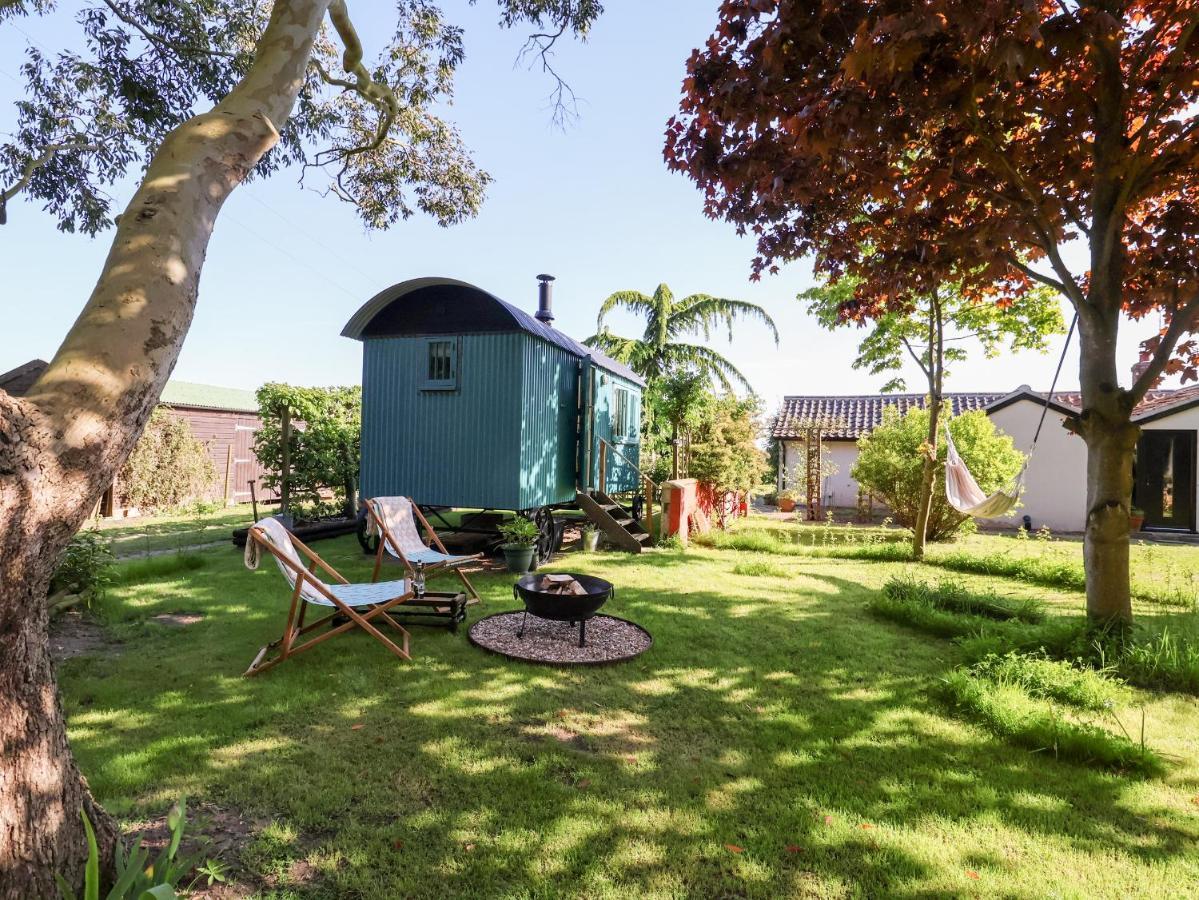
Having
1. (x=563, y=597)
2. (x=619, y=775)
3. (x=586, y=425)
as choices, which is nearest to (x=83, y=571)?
(x=563, y=597)

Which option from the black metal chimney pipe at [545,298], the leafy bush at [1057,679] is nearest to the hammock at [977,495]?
the leafy bush at [1057,679]

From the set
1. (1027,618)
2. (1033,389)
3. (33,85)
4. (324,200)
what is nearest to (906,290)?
(1027,618)

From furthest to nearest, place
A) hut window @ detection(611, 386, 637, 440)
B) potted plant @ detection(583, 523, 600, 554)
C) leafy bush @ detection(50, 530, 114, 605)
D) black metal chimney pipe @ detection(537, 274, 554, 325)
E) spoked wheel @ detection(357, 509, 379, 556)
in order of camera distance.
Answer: hut window @ detection(611, 386, 637, 440) < black metal chimney pipe @ detection(537, 274, 554, 325) < potted plant @ detection(583, 523, 600, 554) < spoked wheel @ detection(357, 509, 379, 556) < leafy bush @ detection(50, 530, 114, 605)

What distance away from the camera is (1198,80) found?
3.86 metres

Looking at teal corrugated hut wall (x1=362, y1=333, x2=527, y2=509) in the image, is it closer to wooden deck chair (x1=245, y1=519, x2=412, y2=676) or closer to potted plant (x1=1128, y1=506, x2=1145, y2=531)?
wooden deck chair (x1=245, y1=519, x2=412, y2=676)

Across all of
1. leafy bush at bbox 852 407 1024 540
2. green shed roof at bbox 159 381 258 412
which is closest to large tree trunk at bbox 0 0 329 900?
leafy bush at bbox 852 407 1024 540

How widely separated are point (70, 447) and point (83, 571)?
17.2 feet

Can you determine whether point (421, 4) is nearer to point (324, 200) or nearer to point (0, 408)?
point (324, 200)

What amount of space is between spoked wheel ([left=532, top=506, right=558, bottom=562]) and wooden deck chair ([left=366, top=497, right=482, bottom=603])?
209cm

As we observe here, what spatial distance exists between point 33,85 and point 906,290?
11.1 metres

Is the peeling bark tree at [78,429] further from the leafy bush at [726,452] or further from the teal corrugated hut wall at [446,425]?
the leafy bush at [726,452]

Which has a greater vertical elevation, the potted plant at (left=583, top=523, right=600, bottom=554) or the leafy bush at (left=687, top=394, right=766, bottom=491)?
the leafy bush at (left=687, top=394, right=766, bottom=491)

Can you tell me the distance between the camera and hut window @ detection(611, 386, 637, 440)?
11844 mm

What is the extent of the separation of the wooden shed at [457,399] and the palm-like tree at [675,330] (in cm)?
818
